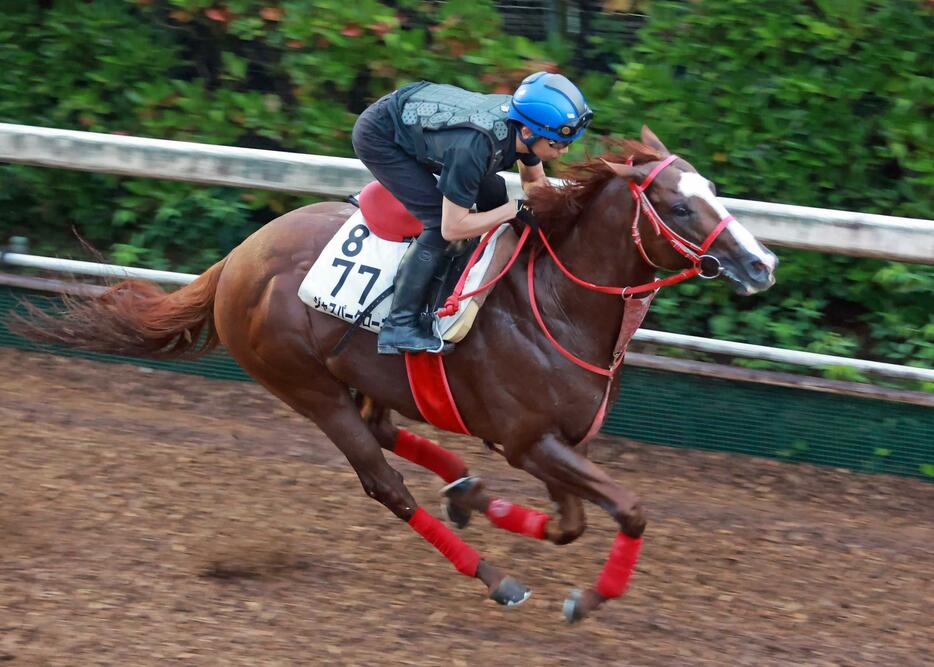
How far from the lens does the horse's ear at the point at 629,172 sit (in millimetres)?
4238

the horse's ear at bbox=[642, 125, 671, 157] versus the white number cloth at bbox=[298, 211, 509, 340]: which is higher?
the horse's ear at bbox=[642, 125, 671, 157]

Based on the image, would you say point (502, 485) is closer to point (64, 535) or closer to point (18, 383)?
point (64, 535)

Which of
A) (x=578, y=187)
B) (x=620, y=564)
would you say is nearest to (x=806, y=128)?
(x=578, y=187)

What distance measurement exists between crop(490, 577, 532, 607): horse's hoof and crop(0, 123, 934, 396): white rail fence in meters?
1.85

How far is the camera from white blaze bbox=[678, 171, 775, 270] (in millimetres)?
4031

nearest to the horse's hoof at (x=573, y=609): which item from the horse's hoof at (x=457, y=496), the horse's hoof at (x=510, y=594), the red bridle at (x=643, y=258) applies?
the horse's hoof at (x=510, y=594)

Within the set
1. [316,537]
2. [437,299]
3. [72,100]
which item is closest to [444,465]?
[316,537]

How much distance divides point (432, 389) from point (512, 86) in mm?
2360

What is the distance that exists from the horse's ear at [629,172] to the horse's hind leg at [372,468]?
1.62 meters

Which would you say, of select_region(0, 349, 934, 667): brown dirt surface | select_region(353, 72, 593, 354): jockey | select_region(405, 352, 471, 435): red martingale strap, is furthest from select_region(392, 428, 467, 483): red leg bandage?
select_region(353, 72, 593, 354): jockey

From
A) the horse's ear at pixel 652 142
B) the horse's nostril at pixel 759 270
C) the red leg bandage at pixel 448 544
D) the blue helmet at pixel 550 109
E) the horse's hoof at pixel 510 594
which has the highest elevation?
the blue helmet at pixel 550 109

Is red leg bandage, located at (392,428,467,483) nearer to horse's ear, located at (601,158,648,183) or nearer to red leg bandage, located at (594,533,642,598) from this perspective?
red leg bandage, located at (594,533,642,598)

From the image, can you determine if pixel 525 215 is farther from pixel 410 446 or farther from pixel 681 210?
pixel 410 446

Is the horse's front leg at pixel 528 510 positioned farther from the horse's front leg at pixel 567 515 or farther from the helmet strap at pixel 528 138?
the helmet strap at pixel 528 138
